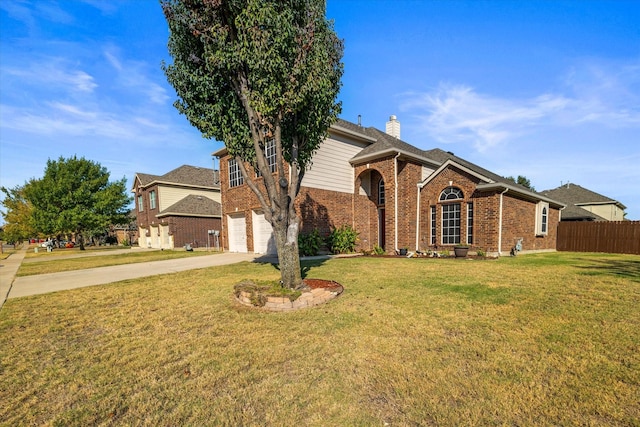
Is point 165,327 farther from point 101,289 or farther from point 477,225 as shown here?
point 477,225

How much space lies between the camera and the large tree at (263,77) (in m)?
5.18

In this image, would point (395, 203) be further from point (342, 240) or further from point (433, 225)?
point (342, 240)

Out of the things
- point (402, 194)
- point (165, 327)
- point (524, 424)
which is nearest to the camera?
point (524, 424)

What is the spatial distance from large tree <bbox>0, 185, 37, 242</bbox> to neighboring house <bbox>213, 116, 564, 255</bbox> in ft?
118

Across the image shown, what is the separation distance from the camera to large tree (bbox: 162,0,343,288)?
204 inches

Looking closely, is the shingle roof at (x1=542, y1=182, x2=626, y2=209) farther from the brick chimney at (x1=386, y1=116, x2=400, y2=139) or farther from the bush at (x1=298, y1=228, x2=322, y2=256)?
the bush at (x1=298, y1=228, x2=322, y2=256)

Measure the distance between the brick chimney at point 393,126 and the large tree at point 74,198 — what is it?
28289mm

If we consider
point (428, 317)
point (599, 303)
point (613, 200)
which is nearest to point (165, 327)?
point (428, 317)

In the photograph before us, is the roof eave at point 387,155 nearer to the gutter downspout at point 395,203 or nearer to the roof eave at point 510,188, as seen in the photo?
the gutter downspout at point 395,203

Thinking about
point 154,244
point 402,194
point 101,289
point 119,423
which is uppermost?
point 402,194

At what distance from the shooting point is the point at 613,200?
24.0 m

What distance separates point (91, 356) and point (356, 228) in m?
12.8

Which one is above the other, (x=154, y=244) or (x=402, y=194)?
(x=402, y=194)

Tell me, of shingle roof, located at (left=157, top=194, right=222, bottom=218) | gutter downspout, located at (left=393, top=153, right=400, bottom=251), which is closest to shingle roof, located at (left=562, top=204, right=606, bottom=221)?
gutter downspout, located at (left=393, top=153, right=400, bottom=251)
